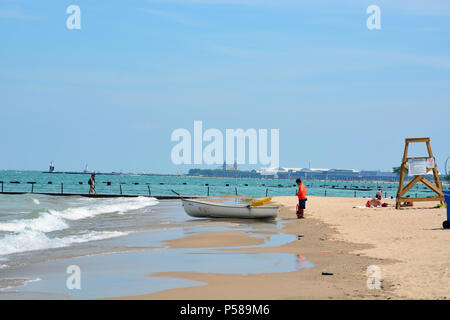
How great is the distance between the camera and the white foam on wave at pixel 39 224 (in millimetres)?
22406

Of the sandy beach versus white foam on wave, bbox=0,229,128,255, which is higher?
the sandy beach

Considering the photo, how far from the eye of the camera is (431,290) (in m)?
8.34

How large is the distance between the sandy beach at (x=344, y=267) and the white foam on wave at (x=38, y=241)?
334cm

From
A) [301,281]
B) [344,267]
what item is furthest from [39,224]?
[301,281]

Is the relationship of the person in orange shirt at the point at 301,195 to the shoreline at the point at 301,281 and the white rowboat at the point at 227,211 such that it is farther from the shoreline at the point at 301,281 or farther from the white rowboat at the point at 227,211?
the shoreline at the point at 301,281

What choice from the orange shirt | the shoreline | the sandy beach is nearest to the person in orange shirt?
the orange shirt

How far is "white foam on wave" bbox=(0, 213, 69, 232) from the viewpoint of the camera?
22406 millimetres

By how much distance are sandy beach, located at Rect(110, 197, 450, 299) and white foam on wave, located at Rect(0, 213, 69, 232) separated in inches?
320

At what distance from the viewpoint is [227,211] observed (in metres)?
27.0

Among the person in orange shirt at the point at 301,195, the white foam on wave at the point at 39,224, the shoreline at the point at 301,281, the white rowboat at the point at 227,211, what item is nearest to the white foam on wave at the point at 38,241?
the white foam on wave at the point at 39,224

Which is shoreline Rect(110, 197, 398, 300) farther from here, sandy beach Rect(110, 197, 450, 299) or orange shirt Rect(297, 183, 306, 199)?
orange shirt Rect(297, 183, 306, 199)

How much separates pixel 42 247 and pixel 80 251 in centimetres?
191

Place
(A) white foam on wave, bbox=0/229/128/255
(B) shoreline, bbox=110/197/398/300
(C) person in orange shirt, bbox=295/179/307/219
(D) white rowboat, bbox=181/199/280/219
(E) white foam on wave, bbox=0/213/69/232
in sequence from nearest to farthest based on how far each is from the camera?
(B) shoreline, bbox=110/197/398/300, (A) white foam on wave, bbox=0/229/128/255, (E) white foam on wave, bbox=0/213/69/232, (C) person in orange shirt, bbox=295/179/307/219, (D) white rowboat, bbox=181/199/280/219
